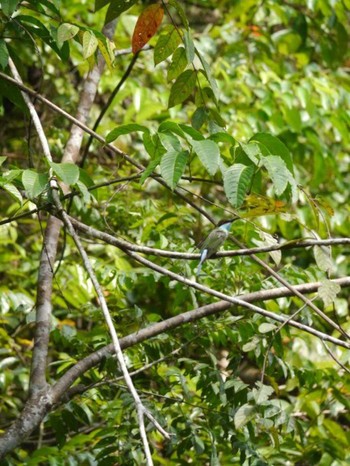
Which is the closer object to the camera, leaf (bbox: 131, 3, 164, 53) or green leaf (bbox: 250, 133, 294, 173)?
green leaf (bbox: 250, 133, 294, 173)

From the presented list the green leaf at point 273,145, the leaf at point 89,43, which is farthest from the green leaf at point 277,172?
the leaf at point 89,43

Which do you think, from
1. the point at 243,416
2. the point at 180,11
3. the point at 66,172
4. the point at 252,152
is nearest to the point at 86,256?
the point at 66,172

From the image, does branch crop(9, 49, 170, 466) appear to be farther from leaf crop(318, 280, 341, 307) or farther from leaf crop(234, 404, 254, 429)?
leaf crop(318, 280, 341, 307)

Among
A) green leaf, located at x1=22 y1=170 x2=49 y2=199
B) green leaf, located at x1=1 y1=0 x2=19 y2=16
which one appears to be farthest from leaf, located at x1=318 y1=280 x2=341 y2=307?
green leaf, located at x1=1 y1=0 x2=19 y2=16

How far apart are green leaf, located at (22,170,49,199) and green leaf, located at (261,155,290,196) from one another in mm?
449

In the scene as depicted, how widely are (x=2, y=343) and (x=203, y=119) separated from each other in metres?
1.59

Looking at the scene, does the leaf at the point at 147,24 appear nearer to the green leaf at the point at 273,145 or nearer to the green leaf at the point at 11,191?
the green leaf at the point at 273,145

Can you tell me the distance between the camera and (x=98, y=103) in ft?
14.4

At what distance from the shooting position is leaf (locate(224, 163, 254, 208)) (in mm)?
1444

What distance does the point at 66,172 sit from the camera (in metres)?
1.50

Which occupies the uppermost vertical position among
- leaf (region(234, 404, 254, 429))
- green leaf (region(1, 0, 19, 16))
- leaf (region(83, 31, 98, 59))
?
green leaf (region(1, 0, 19, 16))

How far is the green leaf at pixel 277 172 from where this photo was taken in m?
1.47

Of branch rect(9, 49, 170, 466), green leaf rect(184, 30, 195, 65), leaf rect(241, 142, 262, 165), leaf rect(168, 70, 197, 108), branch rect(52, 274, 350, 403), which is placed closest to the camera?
branch rect(9, 49, 170, 466)

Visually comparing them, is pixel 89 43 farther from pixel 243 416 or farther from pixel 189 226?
pixel 189 226
